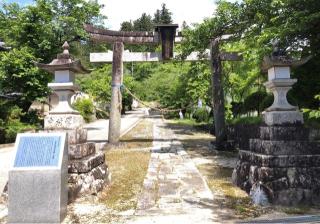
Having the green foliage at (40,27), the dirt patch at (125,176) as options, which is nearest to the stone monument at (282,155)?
the dirt patch at (125,176)

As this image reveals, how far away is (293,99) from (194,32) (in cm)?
401

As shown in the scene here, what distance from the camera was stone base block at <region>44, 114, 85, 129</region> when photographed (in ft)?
25.7

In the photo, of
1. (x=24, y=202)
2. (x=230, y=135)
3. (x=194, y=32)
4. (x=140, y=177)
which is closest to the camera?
(x=24, y=202)

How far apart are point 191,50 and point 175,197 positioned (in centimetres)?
770

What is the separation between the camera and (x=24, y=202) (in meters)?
5.77

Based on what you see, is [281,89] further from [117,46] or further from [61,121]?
[117,46]

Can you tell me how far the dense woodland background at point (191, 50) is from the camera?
32.3 feet

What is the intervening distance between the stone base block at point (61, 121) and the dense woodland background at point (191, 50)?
4.59m

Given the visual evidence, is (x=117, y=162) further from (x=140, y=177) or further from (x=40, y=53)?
(x=40, y=53)

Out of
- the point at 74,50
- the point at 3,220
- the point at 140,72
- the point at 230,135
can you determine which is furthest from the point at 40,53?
the point at 140,72

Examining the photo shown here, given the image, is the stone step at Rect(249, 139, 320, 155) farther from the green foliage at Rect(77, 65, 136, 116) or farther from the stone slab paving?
the green foliage at Rect(77, 65, 136, 116)

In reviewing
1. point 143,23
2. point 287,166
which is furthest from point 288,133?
point 143,23

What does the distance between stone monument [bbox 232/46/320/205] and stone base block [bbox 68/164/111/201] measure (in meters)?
3.07

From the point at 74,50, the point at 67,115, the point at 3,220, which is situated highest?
the point at 74,50
